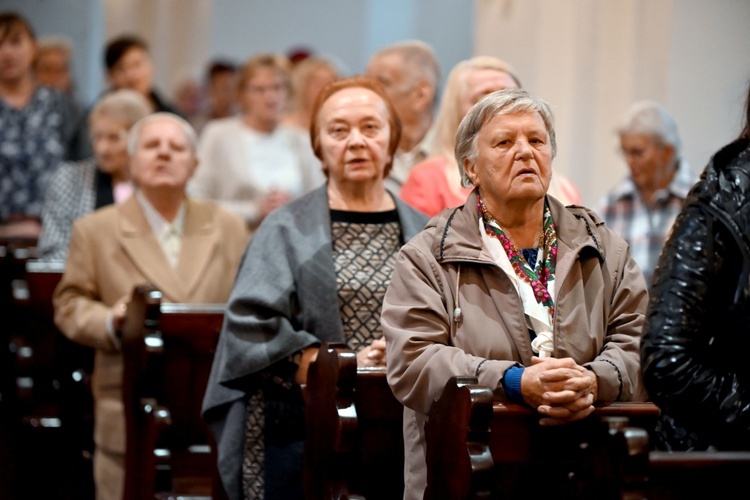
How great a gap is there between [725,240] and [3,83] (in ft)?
18.1

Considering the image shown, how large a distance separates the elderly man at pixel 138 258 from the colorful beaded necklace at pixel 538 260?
2054 millimetres

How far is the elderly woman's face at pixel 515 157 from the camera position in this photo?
9.50 feet

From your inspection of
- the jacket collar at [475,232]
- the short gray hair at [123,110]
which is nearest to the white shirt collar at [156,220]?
the short gray hair at [123,110]

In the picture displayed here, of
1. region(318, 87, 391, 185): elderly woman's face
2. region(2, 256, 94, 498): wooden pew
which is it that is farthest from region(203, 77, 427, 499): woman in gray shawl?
region(2, 256, 94, 498): wooden pew

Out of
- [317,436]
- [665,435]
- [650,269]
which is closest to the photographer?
[665,435]

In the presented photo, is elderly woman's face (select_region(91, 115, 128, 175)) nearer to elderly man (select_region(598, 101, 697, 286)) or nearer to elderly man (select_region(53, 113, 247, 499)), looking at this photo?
elderly man (select_region(53, 113, 247, 499))

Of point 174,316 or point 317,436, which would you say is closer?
point 317,436

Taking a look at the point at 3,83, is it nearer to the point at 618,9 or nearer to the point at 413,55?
the point at 413,55

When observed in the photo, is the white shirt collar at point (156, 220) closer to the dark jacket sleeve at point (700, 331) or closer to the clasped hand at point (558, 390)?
the clasped hand at point (558, 390)

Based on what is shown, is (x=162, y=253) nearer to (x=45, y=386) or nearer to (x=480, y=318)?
(x=45, y=386)

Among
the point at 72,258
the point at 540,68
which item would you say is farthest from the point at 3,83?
the point at 540,68

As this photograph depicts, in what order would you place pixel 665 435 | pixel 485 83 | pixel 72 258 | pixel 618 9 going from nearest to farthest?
pixel 665 435 → pixel 485 83 → pixel 72 258 → pixel 618 9

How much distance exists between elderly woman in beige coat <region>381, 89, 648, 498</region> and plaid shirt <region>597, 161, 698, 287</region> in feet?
9.87

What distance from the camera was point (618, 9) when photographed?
645 centimetres
